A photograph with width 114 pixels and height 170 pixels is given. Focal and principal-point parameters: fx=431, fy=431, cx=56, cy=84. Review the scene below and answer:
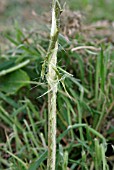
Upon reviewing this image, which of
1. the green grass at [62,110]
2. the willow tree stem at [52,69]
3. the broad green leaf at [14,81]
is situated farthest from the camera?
the broad green leaf at [14,81]

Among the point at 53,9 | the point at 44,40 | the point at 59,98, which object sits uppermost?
the point at 53,9

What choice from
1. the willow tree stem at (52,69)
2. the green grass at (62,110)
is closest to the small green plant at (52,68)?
the willow tree stem at (52,69)

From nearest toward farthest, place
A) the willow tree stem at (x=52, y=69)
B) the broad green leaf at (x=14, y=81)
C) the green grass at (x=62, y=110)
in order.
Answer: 1. the willow tree stem at (x=52, y=69)
2. the green grass at (x=62, y=110)
3. the broad green leaf at (x=14, y=81)

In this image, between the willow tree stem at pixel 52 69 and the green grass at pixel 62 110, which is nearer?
the willow tree stem at pixel 52 69

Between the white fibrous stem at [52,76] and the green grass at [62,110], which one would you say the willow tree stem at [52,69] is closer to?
the white fibrous stem at [52,76]

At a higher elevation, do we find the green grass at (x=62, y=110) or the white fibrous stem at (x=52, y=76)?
the white fibrous stem at (x=52, y=76)

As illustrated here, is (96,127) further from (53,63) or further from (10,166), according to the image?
(53,63)

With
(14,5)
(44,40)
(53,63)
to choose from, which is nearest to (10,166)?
(53,63)

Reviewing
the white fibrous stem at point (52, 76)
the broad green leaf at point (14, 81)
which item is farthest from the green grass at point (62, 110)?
the white fibrous stem at point (52, 76)

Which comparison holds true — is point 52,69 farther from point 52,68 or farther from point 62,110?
point 62,110
